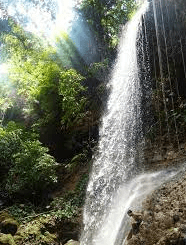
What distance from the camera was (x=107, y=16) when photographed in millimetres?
20469

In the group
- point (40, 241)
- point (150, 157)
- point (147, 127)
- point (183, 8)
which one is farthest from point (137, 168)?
point (183, 8)

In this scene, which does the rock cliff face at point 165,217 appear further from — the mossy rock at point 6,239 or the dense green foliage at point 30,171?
Result: the dense green foliage at point 30,171

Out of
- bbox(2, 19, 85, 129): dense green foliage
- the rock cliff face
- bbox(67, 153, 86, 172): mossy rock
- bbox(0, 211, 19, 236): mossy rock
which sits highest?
bbox(2, 19, 85, 129): dense green foliage

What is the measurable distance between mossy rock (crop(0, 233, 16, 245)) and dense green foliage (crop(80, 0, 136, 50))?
48.2 feet

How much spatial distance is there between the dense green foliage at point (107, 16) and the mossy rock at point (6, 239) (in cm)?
1469

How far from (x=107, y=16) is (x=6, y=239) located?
16.5m

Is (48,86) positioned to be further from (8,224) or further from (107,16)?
(107,16)

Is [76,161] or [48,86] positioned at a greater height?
[48,86]

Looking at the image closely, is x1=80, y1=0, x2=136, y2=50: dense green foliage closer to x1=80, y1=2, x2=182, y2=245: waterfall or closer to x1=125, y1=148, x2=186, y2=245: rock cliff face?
x1=80, y1=2, x2=182, y2=245: waterfall

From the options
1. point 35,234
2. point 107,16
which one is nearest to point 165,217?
point 35,234

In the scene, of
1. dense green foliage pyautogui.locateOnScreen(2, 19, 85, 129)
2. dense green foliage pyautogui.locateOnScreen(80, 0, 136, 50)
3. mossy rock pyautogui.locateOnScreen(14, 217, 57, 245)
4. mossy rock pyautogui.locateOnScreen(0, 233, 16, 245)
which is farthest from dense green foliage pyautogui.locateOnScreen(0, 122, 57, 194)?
dense green foliage pyautogui.locateOnScreen(80, 0, 136, 50)

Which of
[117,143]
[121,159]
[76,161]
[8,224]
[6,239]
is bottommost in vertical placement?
[6,239]

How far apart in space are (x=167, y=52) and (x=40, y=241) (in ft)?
32.0

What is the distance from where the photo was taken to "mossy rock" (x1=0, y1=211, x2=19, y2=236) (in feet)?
29.8
